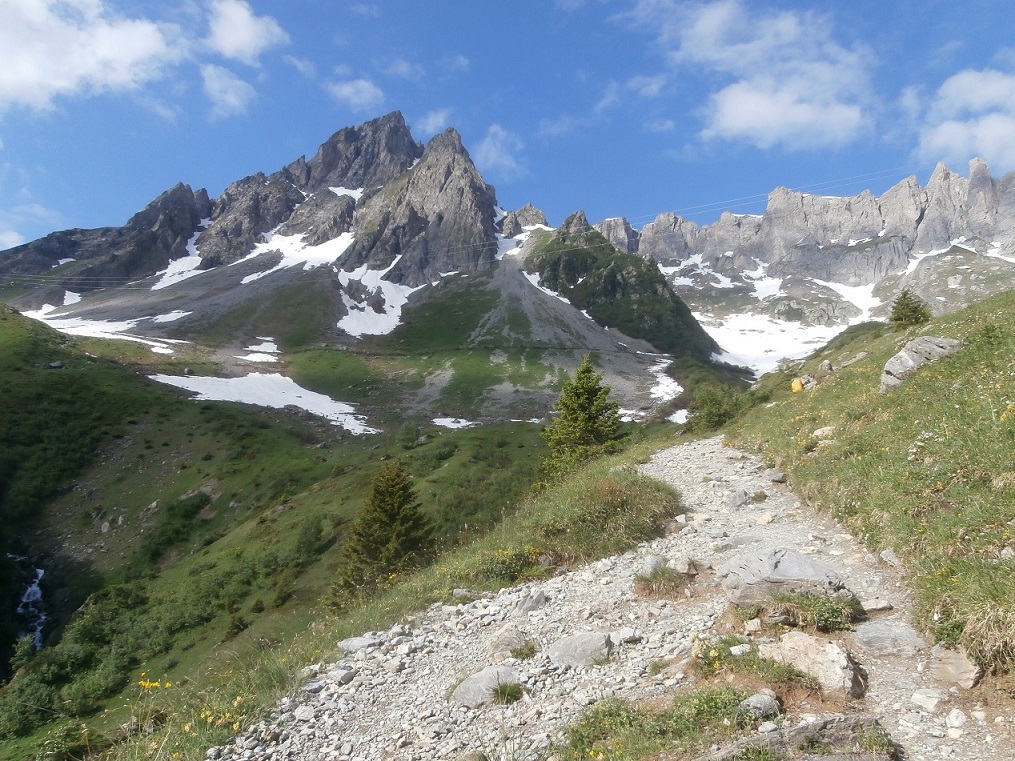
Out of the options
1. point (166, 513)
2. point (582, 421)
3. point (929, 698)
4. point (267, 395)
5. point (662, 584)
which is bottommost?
point (166, 513)

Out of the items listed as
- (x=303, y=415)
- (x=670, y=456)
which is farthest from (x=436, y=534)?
(x=303, y=415)

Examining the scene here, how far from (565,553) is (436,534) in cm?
2112

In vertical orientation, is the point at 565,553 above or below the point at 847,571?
below

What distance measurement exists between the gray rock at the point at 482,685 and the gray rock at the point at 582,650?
29.7 inches

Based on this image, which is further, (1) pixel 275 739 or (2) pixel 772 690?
(1) pixel 275 739

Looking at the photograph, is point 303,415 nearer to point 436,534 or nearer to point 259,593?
point 259,593

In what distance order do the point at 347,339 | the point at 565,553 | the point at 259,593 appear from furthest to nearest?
the point at 347,339 → the point at 259,593 → the point at 565,553

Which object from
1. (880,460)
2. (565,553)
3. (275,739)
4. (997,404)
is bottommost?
(275,739)

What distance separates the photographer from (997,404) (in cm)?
1056

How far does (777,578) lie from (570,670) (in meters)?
3.47

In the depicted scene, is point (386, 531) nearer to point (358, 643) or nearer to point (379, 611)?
point (379, 611)

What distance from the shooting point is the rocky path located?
18.7 ft

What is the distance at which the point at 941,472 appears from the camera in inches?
371

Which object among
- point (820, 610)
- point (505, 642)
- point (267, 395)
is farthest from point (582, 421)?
point (267, 395)
